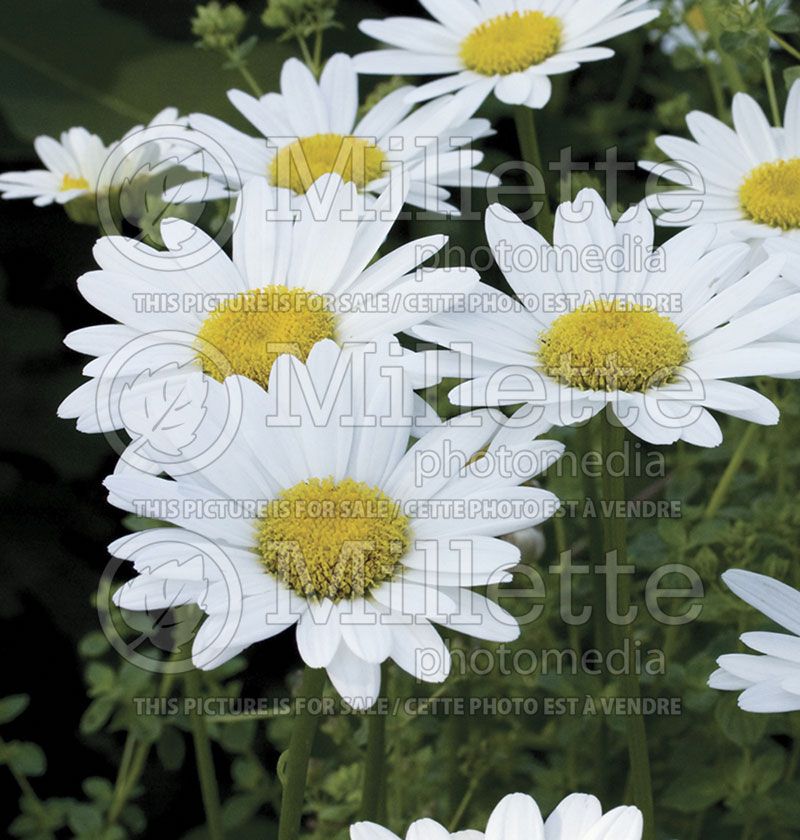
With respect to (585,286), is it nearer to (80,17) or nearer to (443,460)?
(443,460)

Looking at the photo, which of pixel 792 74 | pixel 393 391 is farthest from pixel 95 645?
pixel 792 74

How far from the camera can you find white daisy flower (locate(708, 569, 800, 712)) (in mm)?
707

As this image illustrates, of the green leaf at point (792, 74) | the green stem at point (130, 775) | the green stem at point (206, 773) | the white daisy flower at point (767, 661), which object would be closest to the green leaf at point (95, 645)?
the green stem at point (130, 775)

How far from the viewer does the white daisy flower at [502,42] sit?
1104 millimetres

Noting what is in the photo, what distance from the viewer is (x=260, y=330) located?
840 millimetres

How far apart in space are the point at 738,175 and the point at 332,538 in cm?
54

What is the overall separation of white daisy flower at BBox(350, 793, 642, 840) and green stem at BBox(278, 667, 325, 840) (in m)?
0.06

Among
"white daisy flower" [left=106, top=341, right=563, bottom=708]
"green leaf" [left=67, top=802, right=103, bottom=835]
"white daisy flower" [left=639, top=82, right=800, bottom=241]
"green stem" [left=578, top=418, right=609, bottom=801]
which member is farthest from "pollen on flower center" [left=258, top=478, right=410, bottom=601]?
"green leaf" [left=67, top=802, right=103, bottom=835]

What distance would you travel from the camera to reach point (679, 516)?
1.09 m

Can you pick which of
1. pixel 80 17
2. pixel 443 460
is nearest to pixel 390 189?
pixel 443 460

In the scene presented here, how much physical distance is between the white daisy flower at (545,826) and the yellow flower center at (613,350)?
0.83ft

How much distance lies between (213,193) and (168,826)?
2.77ft

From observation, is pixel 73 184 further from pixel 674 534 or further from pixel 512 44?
pixel 674 534

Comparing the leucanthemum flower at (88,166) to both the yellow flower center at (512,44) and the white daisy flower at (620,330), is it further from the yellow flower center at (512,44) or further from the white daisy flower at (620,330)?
the white daisy flower at (620,330)
